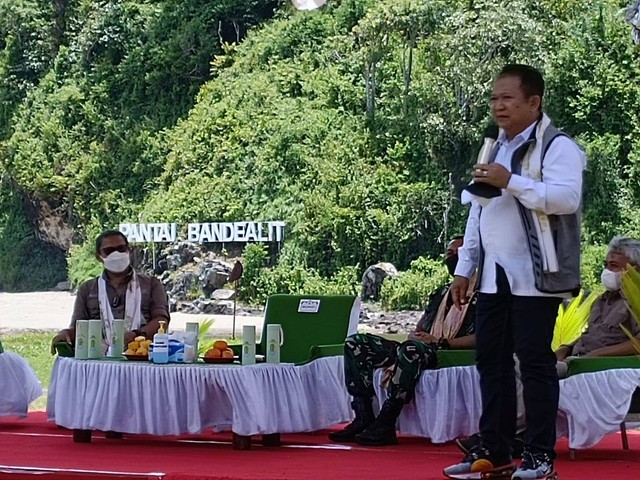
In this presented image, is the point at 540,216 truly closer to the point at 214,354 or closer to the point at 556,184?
the point at 556,184

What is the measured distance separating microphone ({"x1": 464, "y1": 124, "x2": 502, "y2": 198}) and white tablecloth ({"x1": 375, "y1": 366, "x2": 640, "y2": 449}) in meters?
1.49

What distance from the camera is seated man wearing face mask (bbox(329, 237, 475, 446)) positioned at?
4938mm

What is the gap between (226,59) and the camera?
42.2 feet

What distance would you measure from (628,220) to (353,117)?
9.70 feet

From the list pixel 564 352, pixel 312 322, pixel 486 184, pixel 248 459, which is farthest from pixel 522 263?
pixel 312 322

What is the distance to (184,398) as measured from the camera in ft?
15.8

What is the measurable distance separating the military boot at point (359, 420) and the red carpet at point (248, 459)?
96 millimetres

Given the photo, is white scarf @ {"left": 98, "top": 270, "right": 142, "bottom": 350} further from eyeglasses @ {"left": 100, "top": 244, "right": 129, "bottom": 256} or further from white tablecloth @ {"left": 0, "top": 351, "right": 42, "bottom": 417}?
white tablecloth @ {"left": 0, "top": 351, "right": 42, "bottom": 417}

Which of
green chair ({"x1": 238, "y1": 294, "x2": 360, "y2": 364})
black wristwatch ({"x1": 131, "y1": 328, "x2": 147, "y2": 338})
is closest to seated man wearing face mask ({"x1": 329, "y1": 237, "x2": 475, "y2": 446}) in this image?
green chair ({"x1": 238, "y1": 294, "x2": 360, "y2": 364})

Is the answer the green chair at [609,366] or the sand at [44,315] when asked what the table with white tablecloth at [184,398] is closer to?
the green chair at [609,366]

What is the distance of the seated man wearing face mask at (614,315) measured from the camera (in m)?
4.82

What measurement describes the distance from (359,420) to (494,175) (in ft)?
6.93

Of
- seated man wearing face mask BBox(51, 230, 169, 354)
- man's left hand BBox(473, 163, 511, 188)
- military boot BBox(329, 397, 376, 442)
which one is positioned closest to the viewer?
man's left hand BBox(473, 163, 511, 188)

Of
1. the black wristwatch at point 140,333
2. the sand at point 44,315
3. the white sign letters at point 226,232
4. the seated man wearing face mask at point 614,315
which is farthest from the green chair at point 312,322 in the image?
the white sign letters at point 226,232
